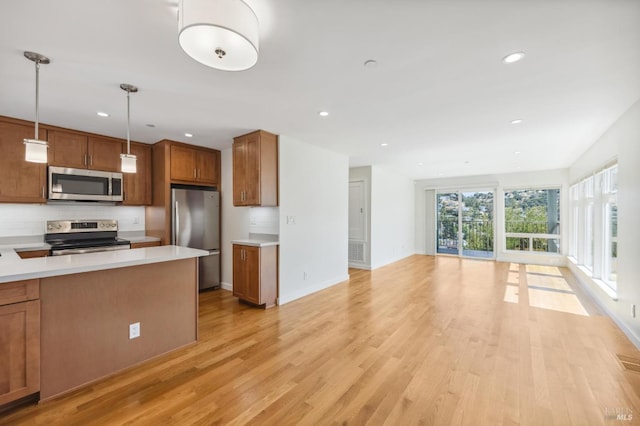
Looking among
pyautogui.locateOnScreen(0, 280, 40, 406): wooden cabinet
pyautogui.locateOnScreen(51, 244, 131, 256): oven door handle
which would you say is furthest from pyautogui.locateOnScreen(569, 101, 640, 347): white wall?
pyautogui.locateOnScreen(51, 244, 131, 256): oven door handle

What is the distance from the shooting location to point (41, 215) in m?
3.78

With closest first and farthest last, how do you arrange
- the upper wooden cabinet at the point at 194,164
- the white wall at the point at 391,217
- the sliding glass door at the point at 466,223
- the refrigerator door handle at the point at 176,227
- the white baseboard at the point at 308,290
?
the white baseboard at the point at 308,290 < the refrigerator door handle at the point at 176,227 < the upper wooden cabinet at the point at 194,164 < the white wall at the point at 391,217 < the sliding glass door at the point at 466,223

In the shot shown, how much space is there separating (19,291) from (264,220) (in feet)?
8.94

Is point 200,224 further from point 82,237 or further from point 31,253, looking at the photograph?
point 31,253

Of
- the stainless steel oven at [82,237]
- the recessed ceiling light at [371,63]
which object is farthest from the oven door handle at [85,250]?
the recessed ceiling light at [371,63]

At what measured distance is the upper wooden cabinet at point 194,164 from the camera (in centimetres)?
438

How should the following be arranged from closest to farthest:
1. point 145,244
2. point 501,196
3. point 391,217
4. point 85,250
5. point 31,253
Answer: point 31,253 < point 85,250 < point 145,244 < point 391,217 < point 501,196

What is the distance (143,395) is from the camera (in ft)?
6.52

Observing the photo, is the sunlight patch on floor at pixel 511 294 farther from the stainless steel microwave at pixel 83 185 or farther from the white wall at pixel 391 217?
the stainless steel microwave at pixel 83 185

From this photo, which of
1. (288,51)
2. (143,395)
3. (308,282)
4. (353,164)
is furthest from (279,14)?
(353,164)

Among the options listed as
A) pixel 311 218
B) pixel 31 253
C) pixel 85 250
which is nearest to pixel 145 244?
pixel 85 250

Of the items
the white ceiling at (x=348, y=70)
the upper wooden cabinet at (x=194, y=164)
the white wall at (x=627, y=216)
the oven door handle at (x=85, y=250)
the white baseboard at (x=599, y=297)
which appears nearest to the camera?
the white ceiling at (x=348, y=70)

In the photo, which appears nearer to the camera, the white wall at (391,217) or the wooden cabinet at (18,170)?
the wooden cabinet at (18,170)
